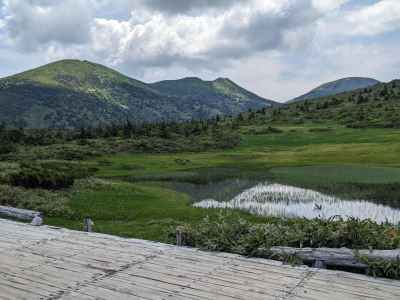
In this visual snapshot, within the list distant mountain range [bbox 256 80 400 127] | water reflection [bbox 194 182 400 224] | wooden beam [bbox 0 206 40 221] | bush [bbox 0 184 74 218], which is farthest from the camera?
distant mountain range [bbox 256 80 400 127]

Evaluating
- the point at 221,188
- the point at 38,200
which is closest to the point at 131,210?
the point at 38,200

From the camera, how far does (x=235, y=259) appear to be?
13.4 meters

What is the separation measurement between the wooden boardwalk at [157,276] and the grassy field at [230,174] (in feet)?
20.4

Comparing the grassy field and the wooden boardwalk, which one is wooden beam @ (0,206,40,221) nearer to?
the grassy field

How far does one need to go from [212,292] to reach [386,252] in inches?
203

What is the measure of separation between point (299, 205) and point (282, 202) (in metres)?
1.89

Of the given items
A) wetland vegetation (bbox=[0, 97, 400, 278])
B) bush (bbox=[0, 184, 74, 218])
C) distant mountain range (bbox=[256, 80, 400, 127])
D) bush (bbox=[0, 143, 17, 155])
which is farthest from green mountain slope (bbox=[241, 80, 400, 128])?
bush (bbox=[0, 184, 74, 218])

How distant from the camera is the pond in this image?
102ft

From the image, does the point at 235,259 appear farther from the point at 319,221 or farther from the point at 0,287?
the point at 0,287

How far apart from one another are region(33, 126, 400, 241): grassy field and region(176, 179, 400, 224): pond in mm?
2205

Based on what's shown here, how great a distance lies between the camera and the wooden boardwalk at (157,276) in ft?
34.6

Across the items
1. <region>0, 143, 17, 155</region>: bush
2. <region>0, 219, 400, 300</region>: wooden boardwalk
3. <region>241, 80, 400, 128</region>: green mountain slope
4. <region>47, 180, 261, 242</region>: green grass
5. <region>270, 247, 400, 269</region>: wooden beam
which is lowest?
<region>47, 180, 261, 242</region>: green grass

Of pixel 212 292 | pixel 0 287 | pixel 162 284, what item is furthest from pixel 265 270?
pixel 0 287

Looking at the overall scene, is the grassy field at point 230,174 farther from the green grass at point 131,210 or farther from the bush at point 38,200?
the bush at point 38,200
